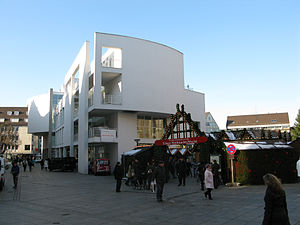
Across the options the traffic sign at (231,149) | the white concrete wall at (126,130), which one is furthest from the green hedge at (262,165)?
the white concrete wall at (126,130)

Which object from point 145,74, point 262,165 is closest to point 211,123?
point 145,74

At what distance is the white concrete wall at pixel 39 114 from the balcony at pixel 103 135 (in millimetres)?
39610

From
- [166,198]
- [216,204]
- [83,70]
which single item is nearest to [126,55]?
[83,70]

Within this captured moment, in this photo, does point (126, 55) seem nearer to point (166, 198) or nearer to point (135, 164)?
point (135, 164)

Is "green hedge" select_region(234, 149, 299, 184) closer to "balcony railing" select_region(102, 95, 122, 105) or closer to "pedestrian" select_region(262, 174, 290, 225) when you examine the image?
"pedestrian" select_region(262, 174, 290, 225)

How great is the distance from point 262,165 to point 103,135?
1728cm

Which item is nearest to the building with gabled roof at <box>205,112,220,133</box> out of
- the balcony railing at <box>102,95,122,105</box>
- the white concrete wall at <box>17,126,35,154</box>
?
the white concrete wall at <box>17,126,35,154</box>

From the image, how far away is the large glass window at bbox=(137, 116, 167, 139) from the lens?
112 feet

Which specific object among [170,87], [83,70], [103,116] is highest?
[83,70]

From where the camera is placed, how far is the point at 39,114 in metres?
68.0

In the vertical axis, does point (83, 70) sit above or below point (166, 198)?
above

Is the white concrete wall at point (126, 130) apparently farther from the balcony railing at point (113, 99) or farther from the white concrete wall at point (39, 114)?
the white concrete wall at point (39, 114)

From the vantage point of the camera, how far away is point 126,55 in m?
30.8

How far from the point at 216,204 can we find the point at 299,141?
1139cm
